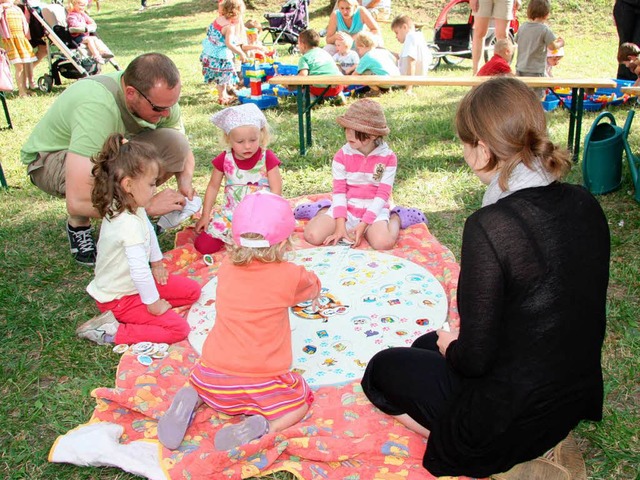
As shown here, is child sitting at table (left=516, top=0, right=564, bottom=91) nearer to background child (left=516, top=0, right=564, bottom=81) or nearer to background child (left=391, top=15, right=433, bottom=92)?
background child (left=516, top=0, right=564, bottom=81)

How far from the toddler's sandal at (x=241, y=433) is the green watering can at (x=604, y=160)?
3.31 m

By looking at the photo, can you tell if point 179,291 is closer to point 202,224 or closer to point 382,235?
point 202,224

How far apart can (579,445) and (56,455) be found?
1978mm

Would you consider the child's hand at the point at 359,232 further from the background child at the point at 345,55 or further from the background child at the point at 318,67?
the background child at the point at 345,55

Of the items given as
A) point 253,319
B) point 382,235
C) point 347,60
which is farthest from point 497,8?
point 253,319

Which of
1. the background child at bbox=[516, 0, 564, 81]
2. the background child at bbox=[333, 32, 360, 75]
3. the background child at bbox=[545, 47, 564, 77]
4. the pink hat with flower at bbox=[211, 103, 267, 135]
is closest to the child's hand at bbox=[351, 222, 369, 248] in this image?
the pink hat with flower at bbox=[211, 103, 267, 135]

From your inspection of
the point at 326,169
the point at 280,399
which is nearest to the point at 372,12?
the point at 326,169

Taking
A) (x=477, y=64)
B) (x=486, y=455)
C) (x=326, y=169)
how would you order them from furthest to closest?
(x=477, y=64) < (x=326, y=169) < (x=486, y=455)

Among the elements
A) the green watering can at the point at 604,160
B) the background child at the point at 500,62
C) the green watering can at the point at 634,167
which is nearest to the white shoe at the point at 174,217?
the green watering can at the point at 604,160

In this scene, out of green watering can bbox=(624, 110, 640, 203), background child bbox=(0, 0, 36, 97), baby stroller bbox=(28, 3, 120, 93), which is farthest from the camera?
baby stroller bbox=(28, 3, 120, 93)

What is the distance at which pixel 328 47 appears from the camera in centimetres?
941

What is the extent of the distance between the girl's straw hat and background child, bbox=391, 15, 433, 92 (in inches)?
190

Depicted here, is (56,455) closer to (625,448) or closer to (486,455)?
(486,455)

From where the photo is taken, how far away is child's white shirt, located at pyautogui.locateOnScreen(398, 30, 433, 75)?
8.48 meters
